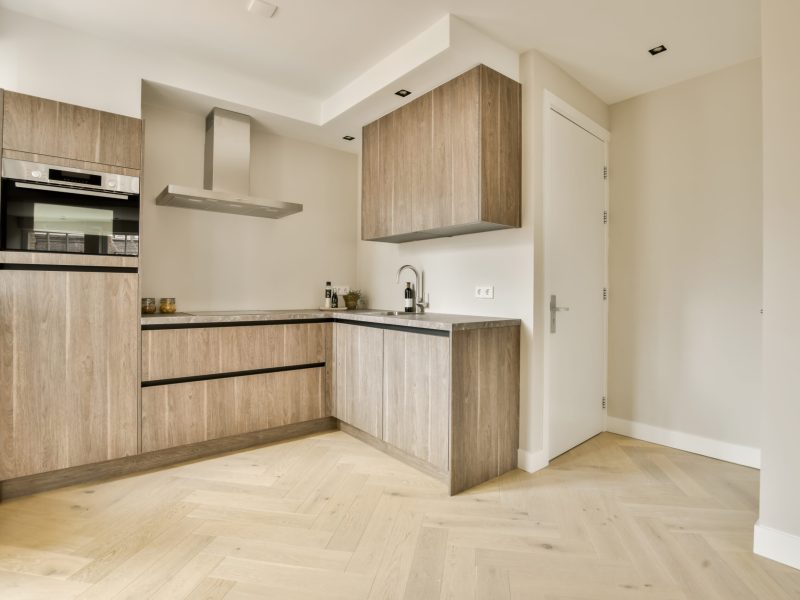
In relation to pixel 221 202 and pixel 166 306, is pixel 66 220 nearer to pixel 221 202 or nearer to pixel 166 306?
pixel 166 306

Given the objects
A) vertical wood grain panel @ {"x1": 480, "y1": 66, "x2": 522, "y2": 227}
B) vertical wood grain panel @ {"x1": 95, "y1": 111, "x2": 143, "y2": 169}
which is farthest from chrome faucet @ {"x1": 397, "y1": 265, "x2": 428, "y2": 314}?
vertical wood grain panel @ {"x1": 95, "y1": 111, "x2": 143, "y2": 169}

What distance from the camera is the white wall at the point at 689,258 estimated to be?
286 centimetres

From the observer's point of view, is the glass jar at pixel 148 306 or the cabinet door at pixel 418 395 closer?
the cabinet door at pixel 418 395

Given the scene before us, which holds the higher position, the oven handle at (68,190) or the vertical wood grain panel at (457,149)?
the vertical wood grain panel at (457,149)

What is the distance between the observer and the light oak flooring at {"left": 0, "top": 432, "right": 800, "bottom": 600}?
1.64 metres

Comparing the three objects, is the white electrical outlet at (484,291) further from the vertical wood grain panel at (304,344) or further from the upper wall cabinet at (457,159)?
the vertical wood grain panel at (304,344)

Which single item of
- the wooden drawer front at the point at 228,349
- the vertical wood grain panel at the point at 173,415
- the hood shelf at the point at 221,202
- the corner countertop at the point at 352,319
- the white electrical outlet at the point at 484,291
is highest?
the hood shelf at the point at 221,202

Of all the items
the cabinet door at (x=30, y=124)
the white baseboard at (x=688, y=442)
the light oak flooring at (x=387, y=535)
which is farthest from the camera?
the white baseboard at (x=688, y=442)

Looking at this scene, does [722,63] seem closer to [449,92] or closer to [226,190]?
[449,92]

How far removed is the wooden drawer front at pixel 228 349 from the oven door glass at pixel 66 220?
23.6 inches

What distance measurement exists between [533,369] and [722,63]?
2.46 meters

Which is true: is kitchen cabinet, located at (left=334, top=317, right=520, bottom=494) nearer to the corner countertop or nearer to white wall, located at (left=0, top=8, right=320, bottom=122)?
the corner countertop

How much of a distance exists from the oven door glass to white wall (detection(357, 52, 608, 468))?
2.10m

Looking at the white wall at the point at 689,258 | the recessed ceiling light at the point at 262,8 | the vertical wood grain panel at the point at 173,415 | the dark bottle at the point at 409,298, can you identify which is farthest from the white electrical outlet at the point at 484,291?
the recessed ceiling light at the point at 262,8
